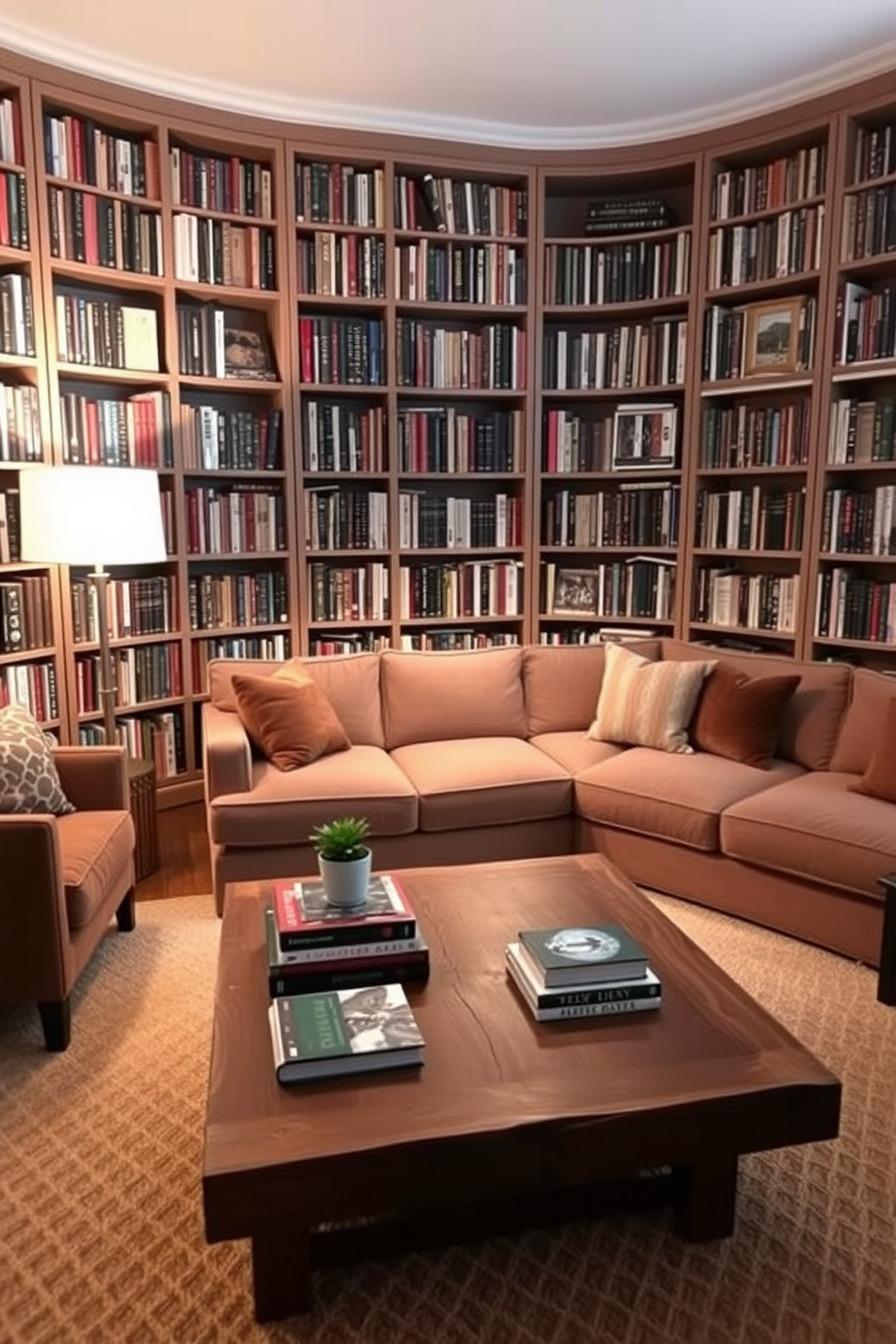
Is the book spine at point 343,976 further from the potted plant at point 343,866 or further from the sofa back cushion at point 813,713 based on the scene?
the sofa back cushion at point 813,713

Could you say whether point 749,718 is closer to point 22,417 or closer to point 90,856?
point 90,856

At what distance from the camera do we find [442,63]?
344 cm

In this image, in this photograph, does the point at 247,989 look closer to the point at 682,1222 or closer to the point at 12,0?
the point at 682,1222

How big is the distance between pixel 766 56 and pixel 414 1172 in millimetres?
3808

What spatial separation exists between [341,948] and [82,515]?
186 cm

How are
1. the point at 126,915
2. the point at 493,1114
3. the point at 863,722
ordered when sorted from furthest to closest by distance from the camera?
the point at 863,722 < the point at 126,915 < the point at 493,1114

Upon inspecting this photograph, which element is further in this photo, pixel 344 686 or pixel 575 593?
pixel 575 593

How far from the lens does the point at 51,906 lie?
2135 millimetres

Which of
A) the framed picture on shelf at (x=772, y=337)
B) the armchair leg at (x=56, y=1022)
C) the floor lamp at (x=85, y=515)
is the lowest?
the armchair leg at (x=56, y=1022)

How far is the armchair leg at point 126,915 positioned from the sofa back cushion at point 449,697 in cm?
112

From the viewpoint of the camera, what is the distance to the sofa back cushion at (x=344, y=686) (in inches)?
138

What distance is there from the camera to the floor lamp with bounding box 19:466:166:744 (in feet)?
9.83

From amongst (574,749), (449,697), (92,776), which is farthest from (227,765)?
(574,749)

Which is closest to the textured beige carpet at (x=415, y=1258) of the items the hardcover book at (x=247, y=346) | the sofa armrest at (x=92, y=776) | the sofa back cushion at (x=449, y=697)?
the sofa armrest at (x=92, y=776)
